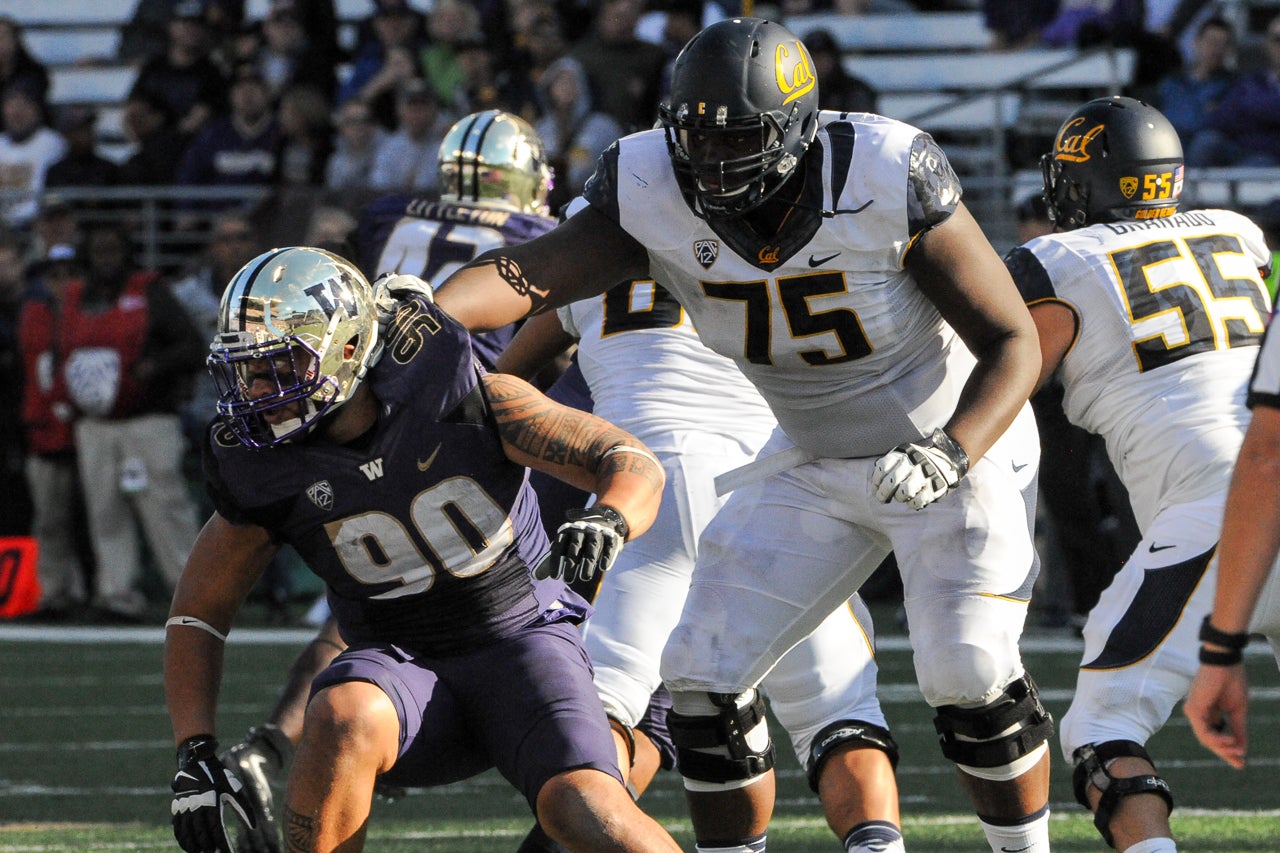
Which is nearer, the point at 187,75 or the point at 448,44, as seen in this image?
the point at 448,44

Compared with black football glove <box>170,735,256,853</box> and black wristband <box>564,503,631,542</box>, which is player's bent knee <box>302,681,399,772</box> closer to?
black football glove <box>170,735,256,853</box>

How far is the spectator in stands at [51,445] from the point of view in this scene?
10.4 m

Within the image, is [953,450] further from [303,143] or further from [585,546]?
[303,143]

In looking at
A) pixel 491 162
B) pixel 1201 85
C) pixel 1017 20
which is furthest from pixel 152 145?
pixel 491 162

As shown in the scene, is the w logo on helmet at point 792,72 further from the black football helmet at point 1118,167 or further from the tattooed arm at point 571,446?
the black football helmet at point 1118,167

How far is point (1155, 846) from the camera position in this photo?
3895 millimetres

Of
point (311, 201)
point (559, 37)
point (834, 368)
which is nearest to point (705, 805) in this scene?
point (834, 368)

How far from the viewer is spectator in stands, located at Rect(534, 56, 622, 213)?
11.0 metres

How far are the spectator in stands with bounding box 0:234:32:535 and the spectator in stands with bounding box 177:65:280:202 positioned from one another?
1.26 metres

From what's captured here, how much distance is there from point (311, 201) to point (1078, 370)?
285 inches

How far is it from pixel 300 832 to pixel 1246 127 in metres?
8.51

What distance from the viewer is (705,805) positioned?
166 inches

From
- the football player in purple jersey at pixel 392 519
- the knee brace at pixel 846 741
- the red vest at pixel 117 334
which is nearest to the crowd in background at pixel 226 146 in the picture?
the red vest at pixel 117 334

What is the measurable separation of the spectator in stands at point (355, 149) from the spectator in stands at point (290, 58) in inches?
42.2
